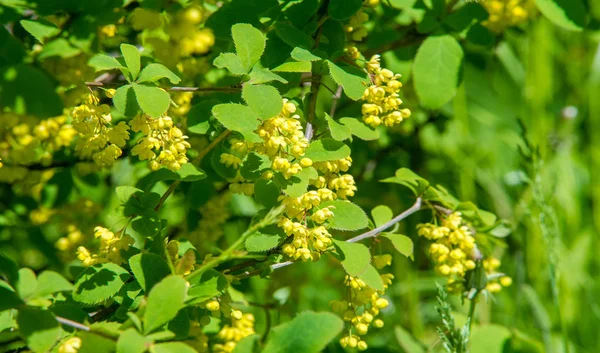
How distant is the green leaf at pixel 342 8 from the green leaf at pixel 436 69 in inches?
12.4

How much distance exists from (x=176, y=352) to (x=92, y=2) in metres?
0.82

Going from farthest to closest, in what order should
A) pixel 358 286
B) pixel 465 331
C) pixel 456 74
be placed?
1. pixel 456 74
2. pixel 465 331
3. pixel 358 286

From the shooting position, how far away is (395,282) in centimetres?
259

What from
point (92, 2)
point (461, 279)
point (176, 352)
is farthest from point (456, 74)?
point (176, 352)

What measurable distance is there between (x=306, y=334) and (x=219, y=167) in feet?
1.40

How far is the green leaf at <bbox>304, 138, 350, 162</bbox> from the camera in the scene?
4.09ft

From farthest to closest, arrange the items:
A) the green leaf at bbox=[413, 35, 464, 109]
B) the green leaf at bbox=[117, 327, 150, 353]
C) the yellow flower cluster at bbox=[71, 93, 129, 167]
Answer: the green leaf at bbox=[413, 35, 464, 109], the yellow flower cluster at bbox=[71, 93, 129, 167], the green leaf at bbox=[117, 327, 150, 353]

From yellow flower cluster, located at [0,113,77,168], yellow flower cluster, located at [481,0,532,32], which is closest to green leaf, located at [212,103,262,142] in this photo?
yellow flower cluster, located at [0,113,77,168]

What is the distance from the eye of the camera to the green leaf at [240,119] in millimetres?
1188

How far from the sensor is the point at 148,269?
1.22 m

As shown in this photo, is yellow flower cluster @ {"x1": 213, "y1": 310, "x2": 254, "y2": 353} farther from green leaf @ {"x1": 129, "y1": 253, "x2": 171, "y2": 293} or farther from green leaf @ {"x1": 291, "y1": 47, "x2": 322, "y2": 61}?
green leaf @ {"x1": 291, "y1": 47, "x2": 322, "y2": 61}

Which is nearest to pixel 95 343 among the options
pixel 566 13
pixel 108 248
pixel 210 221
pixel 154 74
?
pixel 108 248

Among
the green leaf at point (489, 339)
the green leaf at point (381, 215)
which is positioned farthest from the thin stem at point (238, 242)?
the green leaf at point (489, 339)

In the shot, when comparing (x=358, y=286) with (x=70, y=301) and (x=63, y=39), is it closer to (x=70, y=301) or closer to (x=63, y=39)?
(x=70, y=301)
